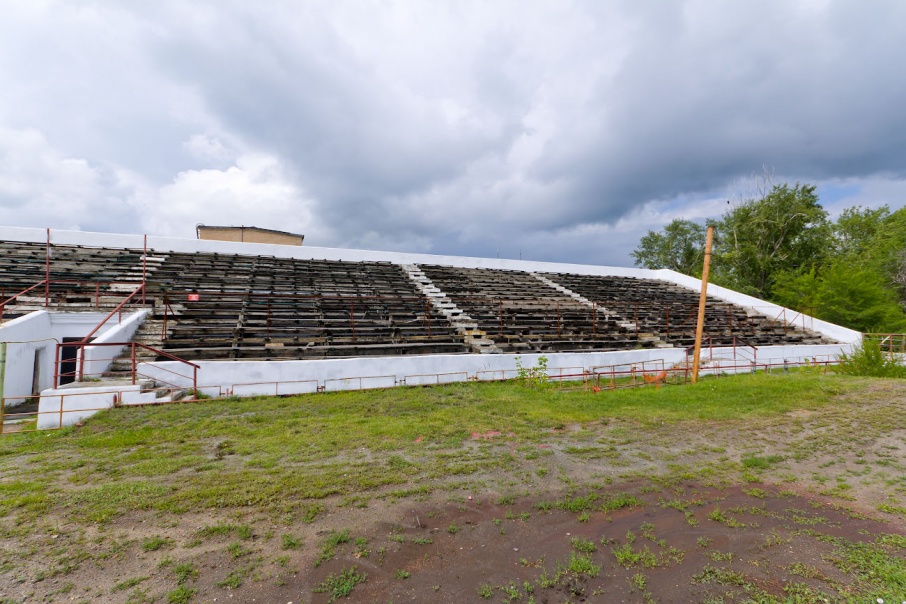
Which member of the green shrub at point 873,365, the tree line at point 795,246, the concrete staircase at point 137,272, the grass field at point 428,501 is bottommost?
the grass field at point 428,501

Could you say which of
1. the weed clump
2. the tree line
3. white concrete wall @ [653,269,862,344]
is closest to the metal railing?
white concrete wall @ [653,269,862,344]

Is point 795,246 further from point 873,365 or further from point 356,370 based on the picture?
point 356,370

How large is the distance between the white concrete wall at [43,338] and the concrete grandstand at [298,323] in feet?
0.13

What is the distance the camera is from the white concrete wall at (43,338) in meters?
9.19

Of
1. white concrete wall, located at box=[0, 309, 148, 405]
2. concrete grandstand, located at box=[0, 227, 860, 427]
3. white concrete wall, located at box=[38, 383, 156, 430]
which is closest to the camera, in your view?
white concrete wall, located at box=[38, 383, 156, 430]

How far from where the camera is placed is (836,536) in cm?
421

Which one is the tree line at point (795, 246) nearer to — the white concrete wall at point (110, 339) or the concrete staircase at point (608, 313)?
the concrete staircase at point (608, 313)

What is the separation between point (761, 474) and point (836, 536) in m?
1.83

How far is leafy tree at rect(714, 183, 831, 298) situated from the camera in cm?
3572

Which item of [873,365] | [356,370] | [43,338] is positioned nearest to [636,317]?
[873,365]

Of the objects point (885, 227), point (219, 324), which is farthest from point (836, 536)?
point (885, 227)

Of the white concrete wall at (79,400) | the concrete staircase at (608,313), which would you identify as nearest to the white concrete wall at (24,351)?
the white concrete wall at (79,400)

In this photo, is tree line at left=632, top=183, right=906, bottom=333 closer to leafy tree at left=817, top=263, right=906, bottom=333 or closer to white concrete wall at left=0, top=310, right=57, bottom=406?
leafy tree at left=817, top=263, right=906, bottom=333

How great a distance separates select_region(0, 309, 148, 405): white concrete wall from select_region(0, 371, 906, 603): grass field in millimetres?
3411
